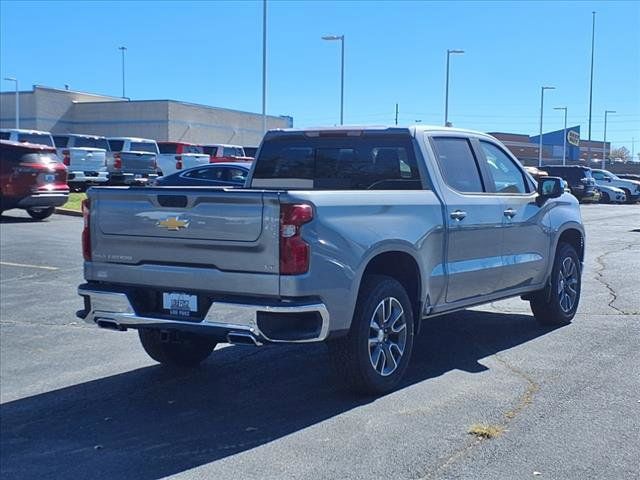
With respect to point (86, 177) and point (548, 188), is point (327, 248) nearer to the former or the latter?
point (548, 188)

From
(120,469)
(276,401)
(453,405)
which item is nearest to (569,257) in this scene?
(453,405)

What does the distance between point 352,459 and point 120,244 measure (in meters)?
2.35

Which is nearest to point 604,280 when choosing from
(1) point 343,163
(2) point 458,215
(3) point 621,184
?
(2) point 458,215

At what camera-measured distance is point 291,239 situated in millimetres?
5129

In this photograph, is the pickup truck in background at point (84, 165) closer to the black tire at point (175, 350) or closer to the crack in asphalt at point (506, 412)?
the black tire at point (175, 350)

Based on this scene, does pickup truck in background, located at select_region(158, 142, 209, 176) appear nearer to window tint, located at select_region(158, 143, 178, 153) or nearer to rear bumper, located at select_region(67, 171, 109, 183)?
window tint, located at select_region(158, 143, 178, 153)

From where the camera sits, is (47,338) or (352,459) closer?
(352,459)

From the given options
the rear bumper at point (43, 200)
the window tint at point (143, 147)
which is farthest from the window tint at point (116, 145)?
the rear bumper at point (43, 200)

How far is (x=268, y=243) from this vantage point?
518 centimetres

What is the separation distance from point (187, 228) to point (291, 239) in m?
0.81

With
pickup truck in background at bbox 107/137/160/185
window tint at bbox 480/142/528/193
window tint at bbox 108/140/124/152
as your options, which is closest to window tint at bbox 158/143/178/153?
window tint at bbox 108/140/124/152

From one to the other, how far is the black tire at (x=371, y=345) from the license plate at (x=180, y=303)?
0.99 m

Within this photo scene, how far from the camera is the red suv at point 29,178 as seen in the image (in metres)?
18.6

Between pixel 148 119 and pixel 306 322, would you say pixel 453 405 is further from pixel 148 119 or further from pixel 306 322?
pixel 148 119
